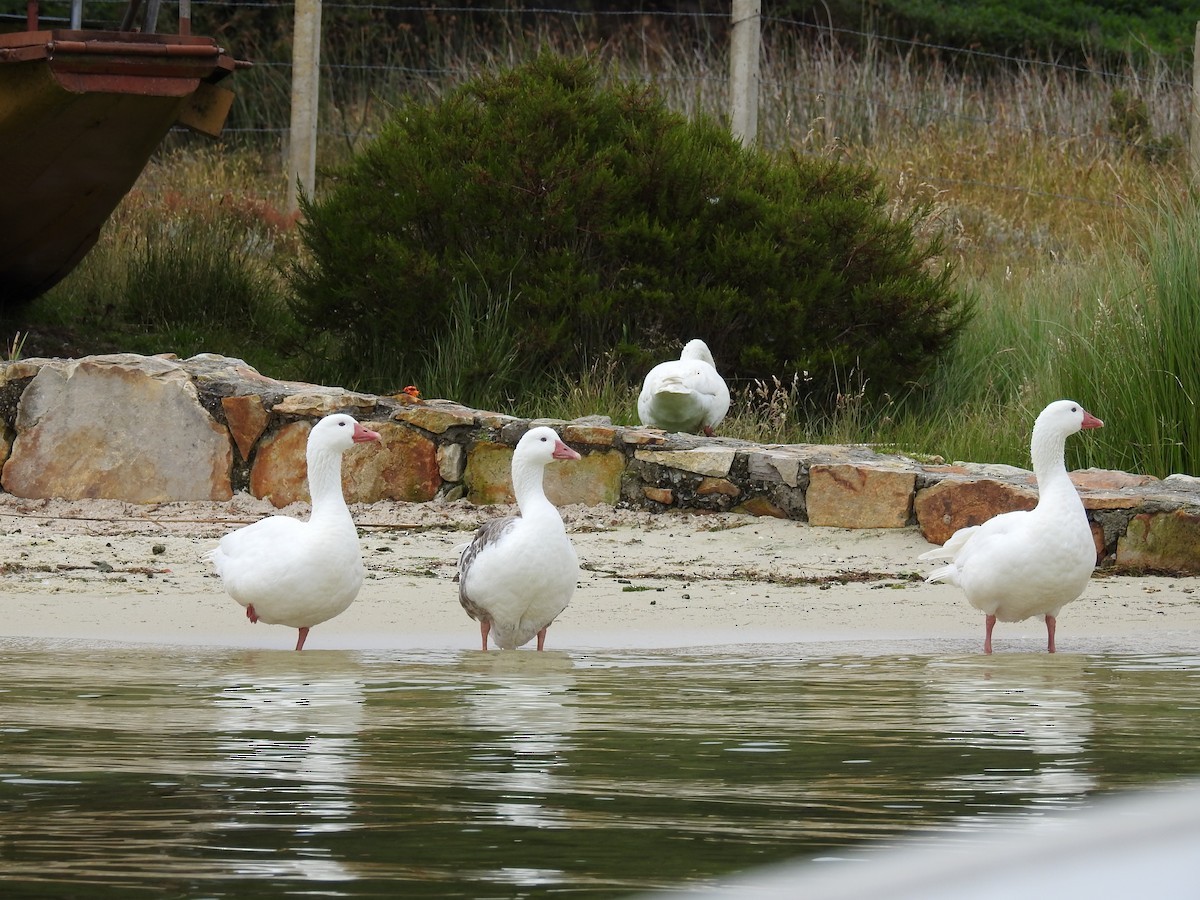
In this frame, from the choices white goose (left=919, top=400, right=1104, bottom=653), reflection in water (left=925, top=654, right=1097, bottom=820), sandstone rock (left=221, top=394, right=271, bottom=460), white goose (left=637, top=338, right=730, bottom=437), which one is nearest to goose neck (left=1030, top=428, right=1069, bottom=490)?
white goose (left=919, top=400, right=1104, bottom=653)

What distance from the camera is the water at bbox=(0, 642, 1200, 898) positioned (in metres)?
2.92

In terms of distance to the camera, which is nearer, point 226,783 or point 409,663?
point 226,783

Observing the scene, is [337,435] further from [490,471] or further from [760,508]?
[760,508]

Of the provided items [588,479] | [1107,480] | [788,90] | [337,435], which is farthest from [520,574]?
[788,90]

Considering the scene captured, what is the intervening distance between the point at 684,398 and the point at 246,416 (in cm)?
235

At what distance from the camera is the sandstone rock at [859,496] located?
7773mm

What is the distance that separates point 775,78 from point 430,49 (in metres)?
5.79

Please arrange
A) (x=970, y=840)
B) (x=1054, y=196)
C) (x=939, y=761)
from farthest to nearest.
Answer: (x=1054, y=196) < (x=939, y=761) < (x=970, y=840)

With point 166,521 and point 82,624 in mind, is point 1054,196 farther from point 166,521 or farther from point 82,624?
point 82,624

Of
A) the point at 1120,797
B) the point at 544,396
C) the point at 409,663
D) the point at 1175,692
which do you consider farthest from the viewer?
the point at 544,396

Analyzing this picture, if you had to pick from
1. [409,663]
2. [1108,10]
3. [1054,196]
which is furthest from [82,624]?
[1108,10]

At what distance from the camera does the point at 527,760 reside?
3.89 m

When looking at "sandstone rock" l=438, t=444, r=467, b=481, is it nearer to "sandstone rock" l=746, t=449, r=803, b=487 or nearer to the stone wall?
the stone wall

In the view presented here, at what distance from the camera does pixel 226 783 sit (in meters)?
3.61
